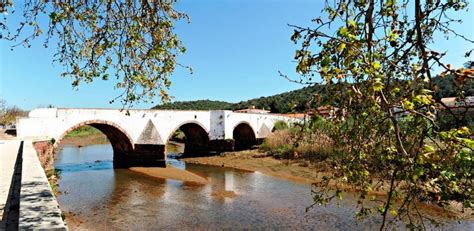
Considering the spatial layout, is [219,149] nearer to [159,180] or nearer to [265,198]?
[159,180]

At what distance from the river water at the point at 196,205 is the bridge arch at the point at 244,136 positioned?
11.6 meters

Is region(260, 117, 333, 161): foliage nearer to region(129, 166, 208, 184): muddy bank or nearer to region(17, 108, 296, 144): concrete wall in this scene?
region(17, 108, 296, 144): concrete wall

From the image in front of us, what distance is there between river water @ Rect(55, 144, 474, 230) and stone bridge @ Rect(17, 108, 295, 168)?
2.15 metres

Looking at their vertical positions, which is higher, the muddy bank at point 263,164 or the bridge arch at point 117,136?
the bridge arch at point 117,136

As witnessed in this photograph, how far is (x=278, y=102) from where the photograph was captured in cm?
5553

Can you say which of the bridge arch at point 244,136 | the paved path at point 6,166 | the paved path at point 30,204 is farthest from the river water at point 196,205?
the bridge arch at point 244,136

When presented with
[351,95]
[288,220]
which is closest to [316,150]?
[288,220]

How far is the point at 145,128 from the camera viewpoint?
1883 cm

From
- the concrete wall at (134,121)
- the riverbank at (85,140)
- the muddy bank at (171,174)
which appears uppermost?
the concrete wall at (134,121)

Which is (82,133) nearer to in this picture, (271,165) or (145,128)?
(145,128)

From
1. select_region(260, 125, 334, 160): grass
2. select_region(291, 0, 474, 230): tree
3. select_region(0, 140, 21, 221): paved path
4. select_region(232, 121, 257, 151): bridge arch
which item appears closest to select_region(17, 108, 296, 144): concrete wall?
select_region(232, 121, 257, 151): bridge arch

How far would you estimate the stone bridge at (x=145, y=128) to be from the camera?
1470 cm

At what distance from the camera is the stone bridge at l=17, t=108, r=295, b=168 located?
14695mm

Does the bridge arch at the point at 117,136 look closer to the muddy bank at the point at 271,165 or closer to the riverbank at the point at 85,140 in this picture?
the muddy bank at the point at 271,165
